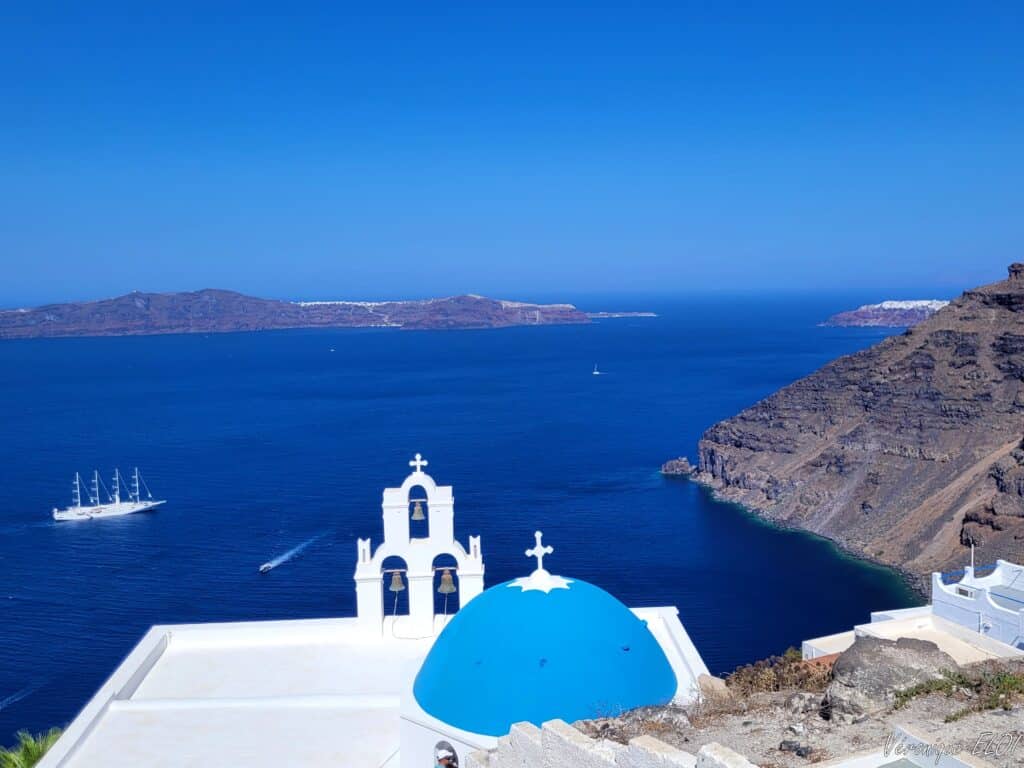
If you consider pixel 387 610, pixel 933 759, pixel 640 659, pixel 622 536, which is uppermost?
pixel 933 759

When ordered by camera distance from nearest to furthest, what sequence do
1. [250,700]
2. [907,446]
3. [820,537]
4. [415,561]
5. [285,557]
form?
[250,700]
[415,561]
[285,557]
[820,537]
[907,446]

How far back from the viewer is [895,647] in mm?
11000

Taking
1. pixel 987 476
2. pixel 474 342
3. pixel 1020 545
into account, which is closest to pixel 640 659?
pixel 1020 545

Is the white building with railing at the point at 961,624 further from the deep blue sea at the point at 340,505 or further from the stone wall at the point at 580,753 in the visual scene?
the deep blue sea at the point at 340,505

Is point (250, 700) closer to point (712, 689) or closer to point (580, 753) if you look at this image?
point (712, 689)

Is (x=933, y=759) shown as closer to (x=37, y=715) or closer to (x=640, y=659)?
(x=640, y=659)

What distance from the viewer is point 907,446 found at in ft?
179

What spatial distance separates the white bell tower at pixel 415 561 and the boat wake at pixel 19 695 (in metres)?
19.0

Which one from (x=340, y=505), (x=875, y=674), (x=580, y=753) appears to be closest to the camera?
(x=580, y=753)

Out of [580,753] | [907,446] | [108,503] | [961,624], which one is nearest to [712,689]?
[580,753]

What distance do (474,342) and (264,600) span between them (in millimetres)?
143857

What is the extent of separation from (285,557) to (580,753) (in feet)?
123

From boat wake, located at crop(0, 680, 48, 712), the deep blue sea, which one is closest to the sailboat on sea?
the deep blue sea

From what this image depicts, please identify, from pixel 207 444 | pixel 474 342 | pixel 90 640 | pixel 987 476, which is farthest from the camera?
pixel 474 342
